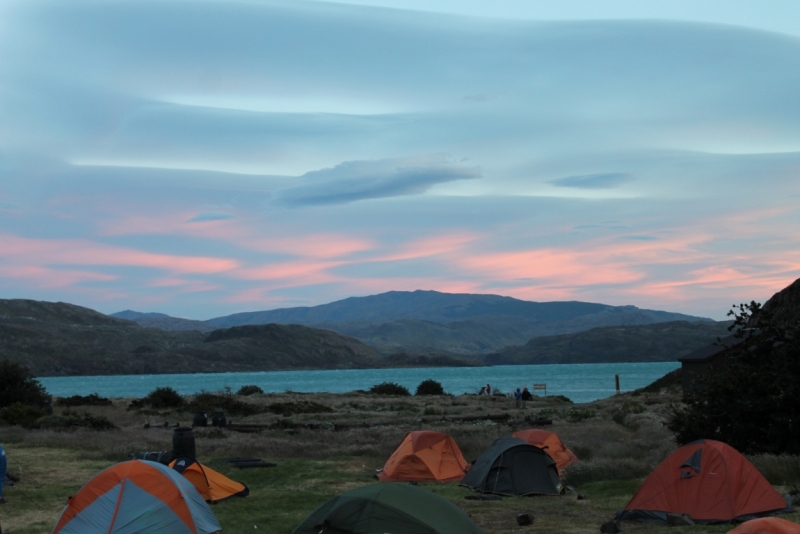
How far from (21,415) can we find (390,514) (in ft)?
93.2

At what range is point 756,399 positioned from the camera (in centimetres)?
1752

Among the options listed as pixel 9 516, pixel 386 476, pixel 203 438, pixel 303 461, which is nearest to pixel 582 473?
pixel 386 476

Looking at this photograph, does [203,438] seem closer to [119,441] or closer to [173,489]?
[119,441]

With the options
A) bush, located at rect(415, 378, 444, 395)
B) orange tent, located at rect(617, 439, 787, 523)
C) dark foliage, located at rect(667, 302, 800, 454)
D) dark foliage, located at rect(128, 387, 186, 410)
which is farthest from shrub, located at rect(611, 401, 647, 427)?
bush, located at rect(415, 378, 444, 395)

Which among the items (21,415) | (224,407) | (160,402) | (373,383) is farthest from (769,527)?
(373,383)

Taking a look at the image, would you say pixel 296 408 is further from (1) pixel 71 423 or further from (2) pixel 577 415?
(2) pixel 577 415

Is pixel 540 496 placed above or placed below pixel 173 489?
below

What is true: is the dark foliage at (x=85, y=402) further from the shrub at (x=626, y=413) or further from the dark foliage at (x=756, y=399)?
the dark foliage at (x=756, y=399)

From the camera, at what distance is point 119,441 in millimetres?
27016

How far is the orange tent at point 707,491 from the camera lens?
508 inches

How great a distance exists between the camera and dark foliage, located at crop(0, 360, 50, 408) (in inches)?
1545

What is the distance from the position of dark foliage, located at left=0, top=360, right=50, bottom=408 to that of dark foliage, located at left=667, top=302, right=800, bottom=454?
33.2 m

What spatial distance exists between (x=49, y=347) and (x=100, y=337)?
25.6 m

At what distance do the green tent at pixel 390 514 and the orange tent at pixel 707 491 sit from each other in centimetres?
447
